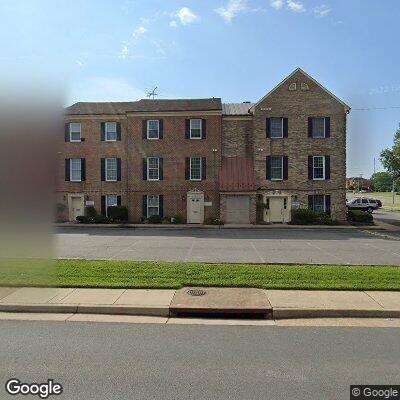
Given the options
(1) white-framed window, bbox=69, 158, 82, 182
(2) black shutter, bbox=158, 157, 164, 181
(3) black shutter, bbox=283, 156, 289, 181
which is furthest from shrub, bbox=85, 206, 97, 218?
(3) black shutter, bbox=283, 156, 289, 181

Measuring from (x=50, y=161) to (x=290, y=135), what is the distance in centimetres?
2236

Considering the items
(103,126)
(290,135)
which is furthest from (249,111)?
(103,126)

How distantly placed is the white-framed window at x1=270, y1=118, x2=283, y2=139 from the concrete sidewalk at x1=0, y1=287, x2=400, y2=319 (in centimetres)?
1833

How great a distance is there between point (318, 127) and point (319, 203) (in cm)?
541

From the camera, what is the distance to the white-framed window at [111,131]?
25.6 meters

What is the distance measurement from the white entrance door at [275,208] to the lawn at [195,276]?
48.5 ft

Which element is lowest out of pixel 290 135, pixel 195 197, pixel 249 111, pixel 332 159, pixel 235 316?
pixel 235 316

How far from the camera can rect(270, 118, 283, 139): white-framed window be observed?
24422mm

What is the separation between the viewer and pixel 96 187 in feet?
84.4

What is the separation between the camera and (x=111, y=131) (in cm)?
2562

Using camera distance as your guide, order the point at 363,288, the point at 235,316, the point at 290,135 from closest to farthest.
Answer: the point at 235,316 < the point at 363,288 < the point at 290,135

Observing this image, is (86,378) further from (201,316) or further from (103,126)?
(103,126)

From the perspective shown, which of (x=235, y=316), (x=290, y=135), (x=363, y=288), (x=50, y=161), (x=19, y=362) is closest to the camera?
(x=50, y=161)

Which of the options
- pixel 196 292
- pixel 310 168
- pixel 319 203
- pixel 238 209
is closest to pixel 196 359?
pixel 196 292
